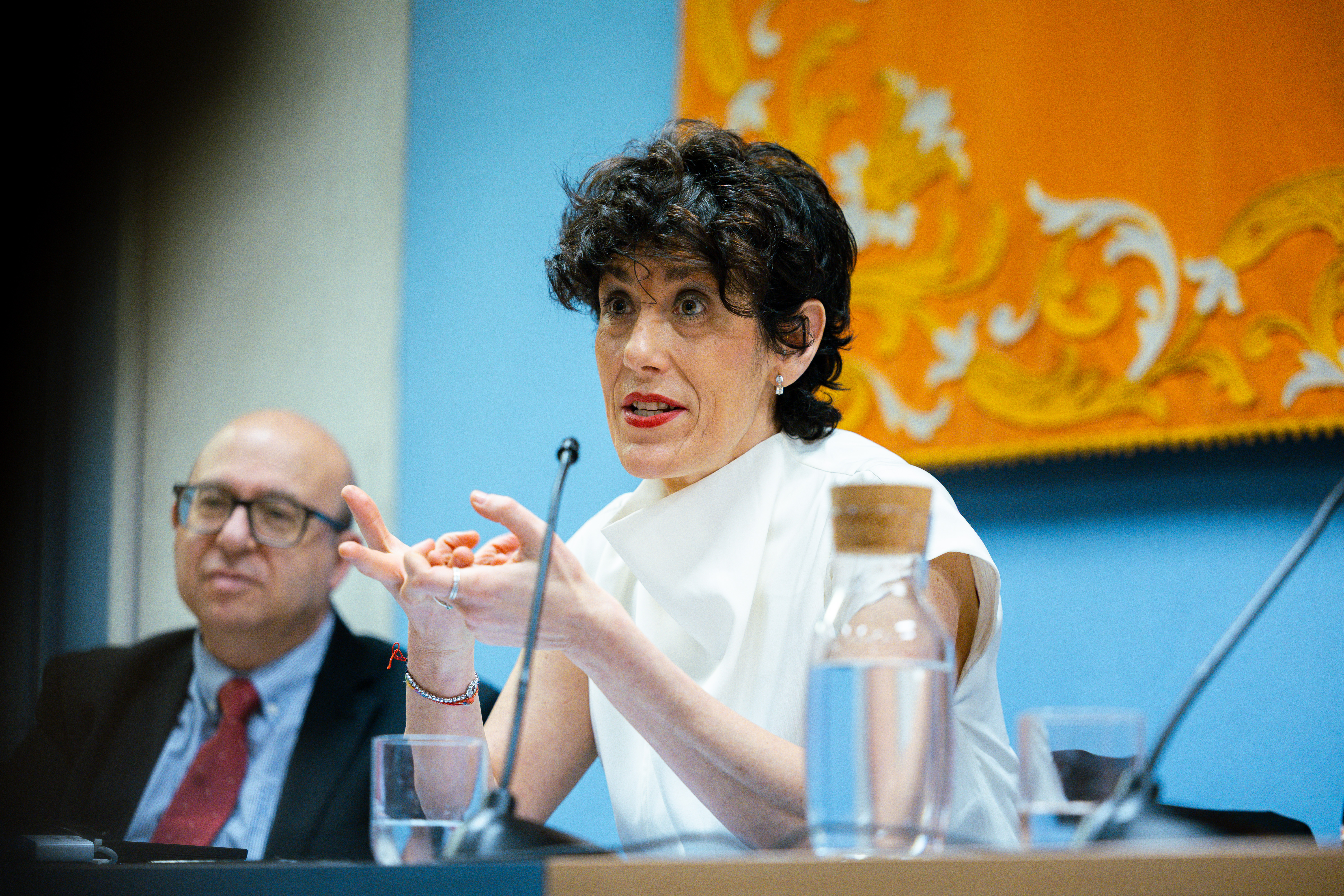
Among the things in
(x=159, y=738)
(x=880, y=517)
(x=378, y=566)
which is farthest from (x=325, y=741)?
(x=880, y=517)

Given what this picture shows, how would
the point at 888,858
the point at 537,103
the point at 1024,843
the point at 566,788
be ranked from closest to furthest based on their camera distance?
the point at 888,858, the point at 1024,843, the point at 566,788, the point at 537,103

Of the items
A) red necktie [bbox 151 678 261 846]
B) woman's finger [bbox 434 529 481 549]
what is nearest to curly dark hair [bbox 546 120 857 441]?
woman's finger [bbox 434 529 481 549]

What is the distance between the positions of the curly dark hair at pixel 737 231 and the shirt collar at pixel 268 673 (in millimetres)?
943

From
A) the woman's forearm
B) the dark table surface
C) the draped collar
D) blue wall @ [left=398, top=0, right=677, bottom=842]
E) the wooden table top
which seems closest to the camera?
the wooden table top

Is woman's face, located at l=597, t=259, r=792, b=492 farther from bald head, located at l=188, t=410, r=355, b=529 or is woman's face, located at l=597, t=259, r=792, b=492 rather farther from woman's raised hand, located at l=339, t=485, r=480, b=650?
bald head, located at l=188, t=410, r=355, b=529

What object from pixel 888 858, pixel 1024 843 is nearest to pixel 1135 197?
pixel 1024 843

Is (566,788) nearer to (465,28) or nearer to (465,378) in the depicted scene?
(465,378)

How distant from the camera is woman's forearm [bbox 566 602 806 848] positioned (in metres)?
0.96

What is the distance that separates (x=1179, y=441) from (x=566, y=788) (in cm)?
103

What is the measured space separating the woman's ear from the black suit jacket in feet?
2.36

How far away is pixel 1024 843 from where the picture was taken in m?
0.63

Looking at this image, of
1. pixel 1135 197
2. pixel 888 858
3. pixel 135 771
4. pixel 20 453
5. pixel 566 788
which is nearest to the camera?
pixel 888 858

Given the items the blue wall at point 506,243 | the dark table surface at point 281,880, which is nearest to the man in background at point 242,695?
the blue wall at point 506,243

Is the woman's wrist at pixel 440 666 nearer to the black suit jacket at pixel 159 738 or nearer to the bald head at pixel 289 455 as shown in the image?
the black suit jacket at pixel 159 738
